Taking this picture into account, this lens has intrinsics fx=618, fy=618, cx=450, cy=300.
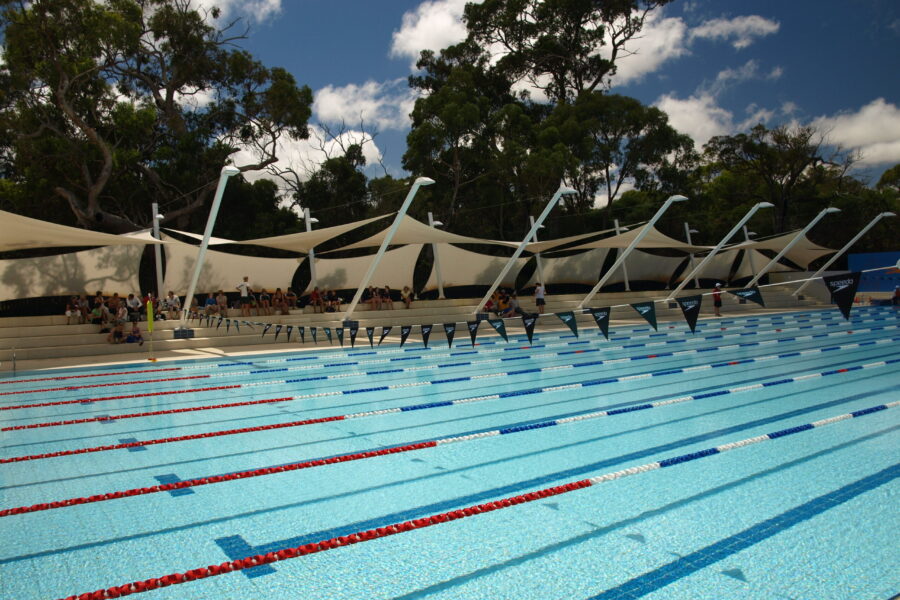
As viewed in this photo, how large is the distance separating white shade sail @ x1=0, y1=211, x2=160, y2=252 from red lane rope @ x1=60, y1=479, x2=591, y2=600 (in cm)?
854

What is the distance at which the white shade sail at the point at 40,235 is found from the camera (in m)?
9.05

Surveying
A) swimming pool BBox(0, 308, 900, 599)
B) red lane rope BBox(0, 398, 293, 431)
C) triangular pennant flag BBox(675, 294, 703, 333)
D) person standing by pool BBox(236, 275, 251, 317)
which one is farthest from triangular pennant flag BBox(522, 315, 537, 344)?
person standing by pool BBox(236, 275, 251, 317)

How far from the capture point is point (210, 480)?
357cm

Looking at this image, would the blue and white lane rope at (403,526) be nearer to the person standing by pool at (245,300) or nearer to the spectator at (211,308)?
the spectator at (211,308)

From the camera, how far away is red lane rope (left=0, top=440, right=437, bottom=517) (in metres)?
3.13

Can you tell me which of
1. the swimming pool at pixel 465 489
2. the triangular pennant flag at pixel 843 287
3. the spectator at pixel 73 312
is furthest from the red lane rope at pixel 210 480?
the spectator at pixel 73 312

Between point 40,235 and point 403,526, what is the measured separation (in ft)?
31.6

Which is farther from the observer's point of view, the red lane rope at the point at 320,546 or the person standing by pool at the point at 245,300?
the person standing by pool at the point at 245,300

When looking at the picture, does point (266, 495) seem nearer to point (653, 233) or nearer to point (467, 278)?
point (653, 233)

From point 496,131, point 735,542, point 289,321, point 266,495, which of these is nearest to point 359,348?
point 289,321

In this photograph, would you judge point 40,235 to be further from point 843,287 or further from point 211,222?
point 843,287

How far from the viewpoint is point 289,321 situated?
1430 centimetres

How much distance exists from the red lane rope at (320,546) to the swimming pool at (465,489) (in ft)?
0.05

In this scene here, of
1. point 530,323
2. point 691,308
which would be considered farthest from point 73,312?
point 691,308
